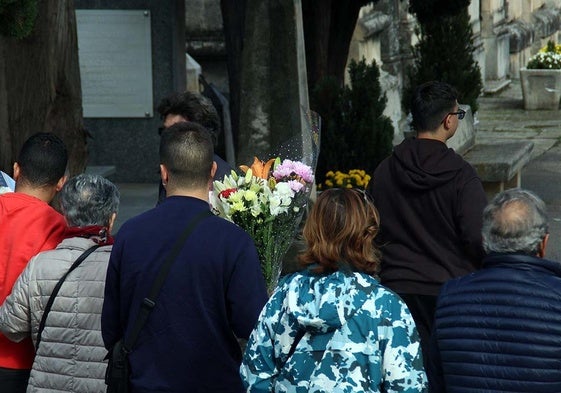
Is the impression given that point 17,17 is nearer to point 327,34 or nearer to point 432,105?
point 432,105

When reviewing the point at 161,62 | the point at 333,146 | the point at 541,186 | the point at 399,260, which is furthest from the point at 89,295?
the point at 541,186

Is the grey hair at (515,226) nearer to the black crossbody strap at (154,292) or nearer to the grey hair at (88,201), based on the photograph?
the black crossbody strap at (154,292)

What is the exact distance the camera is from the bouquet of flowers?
16.2 ft

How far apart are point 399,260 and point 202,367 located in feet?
4.52

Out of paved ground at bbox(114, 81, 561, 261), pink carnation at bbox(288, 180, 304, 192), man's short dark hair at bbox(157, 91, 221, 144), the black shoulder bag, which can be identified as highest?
man's short dark hair at bbox(157, 91, 221, 144)

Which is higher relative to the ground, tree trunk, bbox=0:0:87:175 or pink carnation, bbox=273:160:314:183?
tree trunk, bbox=0:0:87:175

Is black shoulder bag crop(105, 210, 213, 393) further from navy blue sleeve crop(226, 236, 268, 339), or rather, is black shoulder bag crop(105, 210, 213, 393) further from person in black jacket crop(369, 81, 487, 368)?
person in black jacket crop(369, 81, 487, 368)

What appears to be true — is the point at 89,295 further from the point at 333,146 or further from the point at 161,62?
the point at 161,62

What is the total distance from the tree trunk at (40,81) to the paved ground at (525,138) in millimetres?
2939

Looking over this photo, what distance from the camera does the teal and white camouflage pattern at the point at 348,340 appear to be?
11.8 ft

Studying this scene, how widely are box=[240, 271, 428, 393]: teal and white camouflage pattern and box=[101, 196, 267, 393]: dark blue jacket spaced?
0.35 meters

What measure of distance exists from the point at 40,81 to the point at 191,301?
11.6 ft

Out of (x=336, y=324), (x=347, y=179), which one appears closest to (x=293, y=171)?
(x=336, y=324)

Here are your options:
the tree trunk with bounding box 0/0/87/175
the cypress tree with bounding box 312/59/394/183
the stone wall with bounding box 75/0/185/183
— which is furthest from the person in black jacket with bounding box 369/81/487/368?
the stone wall with bounding box 75/0/185/183
